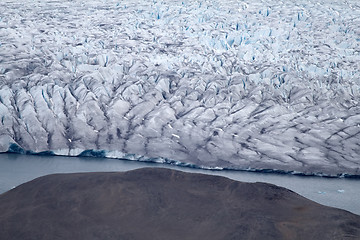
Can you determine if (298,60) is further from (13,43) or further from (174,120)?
(13,43)

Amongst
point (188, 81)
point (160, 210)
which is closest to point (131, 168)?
point (160, 210)

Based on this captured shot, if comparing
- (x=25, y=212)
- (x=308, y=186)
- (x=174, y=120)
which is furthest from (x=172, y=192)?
(x=174, y=120)

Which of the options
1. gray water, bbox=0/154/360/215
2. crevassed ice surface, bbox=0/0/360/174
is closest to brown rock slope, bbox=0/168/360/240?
gray water, bbox=0/154/360/215

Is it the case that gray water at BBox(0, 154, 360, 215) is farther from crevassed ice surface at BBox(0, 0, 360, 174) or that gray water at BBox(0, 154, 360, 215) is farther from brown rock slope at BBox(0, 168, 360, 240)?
brown rock slope at BBox(0, 168, 360, 240)

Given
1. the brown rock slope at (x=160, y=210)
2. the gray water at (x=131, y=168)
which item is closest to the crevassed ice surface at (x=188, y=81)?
the gray water at (x=131, y=168)

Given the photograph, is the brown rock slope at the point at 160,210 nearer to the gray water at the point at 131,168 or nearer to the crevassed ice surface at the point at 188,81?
the gray water at the point at 131,168

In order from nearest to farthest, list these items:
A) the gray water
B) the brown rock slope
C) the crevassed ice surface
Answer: the brown rock slope → the gray water → the crevassed ice surface
